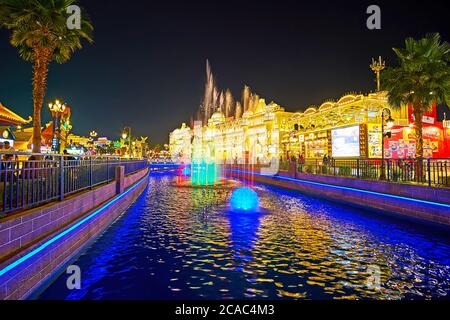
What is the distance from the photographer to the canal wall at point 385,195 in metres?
11.9

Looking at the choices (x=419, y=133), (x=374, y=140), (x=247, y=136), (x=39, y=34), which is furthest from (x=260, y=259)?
(x=247, y=136)

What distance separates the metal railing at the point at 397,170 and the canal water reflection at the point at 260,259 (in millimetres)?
2737

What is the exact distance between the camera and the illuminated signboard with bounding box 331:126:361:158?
1304 inches

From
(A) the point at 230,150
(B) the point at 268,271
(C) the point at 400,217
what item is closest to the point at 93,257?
(B) the point at 268,271

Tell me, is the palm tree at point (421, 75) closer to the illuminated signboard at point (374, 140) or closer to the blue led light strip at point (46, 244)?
the illuminated signboard at point (374, 140)

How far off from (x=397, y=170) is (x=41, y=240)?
15.4 meters

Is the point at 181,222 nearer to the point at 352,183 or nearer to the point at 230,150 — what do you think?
the point at 352,183

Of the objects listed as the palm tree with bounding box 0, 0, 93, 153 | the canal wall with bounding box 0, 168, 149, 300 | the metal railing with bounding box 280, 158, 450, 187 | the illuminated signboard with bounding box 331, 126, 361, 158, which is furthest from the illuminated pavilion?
the canal wall with bounding box 0, 168, 149, 300

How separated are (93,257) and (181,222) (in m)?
4.44

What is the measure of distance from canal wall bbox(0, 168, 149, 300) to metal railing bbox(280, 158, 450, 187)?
12.3 m

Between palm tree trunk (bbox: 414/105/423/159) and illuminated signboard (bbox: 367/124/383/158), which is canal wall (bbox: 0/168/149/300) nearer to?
palm tree trunk (bbox: 414/105/423/159)

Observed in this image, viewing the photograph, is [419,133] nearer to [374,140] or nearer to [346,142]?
[374,140]

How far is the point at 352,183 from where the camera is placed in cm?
1855
